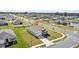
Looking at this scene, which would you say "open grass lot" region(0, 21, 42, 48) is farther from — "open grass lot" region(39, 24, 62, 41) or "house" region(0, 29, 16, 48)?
"open grass lot" region(39, 24, 62, 41)

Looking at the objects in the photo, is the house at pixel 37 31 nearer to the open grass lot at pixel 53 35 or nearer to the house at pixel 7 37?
the open grass lot at pixel 53 35

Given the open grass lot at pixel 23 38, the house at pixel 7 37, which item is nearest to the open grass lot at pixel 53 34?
the open grass lot at pixel 23 38

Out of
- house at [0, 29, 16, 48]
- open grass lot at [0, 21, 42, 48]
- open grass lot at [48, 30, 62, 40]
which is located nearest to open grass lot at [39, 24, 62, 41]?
open grass lot at [48, 30, 62, 40]

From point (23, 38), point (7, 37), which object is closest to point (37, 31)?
point (23, 38)

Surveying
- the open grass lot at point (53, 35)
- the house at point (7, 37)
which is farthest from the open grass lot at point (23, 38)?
Result: the open grass lot at point (53, 35)

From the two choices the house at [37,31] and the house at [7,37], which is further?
the house at [37,31]

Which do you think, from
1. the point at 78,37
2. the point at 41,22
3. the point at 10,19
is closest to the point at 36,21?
the point at 41,22

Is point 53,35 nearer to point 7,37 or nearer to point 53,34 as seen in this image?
point 53,34
